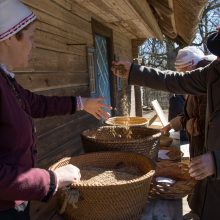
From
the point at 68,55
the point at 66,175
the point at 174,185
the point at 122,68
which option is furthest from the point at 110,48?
the point at 66,175

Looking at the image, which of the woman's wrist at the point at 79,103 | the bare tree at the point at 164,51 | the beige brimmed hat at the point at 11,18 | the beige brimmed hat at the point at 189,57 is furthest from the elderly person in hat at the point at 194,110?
the bare tree at the point at 164,51

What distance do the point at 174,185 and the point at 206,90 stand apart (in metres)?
0.65

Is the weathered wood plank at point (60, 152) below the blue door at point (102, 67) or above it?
below

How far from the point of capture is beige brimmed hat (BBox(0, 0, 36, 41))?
1513mm

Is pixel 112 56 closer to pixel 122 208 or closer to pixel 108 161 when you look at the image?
pixel 108 161

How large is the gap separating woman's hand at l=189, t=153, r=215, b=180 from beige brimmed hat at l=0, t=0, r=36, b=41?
1002mm

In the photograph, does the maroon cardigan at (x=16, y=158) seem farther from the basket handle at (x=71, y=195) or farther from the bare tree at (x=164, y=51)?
the bare tree at (x=164, y=51)

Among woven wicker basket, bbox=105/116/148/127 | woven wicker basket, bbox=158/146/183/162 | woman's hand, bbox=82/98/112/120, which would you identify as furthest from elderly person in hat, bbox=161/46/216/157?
woman's hand, bbox=82/98/112/120

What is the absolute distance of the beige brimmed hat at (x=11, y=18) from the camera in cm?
151

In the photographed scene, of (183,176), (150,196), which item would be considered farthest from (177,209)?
(183,176)

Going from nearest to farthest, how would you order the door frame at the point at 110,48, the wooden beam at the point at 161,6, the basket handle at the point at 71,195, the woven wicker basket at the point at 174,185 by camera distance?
1. the basket handle at the point at 71,195
2. the woven wicker basket at the point at 174,185
3. the door frame at the point at 110,48
4. the wooden beam at the point at 161,6

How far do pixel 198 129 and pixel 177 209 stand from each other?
3.65 feet

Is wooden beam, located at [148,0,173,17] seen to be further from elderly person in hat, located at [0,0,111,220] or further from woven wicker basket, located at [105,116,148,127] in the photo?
elderly person in hat, located at [0,0,111,220]

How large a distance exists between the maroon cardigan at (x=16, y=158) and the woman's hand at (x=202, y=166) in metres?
0.76
